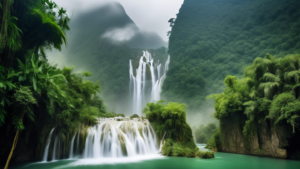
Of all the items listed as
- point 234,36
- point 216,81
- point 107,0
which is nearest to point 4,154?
point 216,81

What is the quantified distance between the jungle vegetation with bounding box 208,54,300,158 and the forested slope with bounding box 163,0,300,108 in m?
21.4

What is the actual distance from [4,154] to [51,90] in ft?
12.1

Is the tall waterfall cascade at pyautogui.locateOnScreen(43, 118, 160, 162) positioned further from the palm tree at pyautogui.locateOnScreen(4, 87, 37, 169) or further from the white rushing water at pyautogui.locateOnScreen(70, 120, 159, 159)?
the palm tree at pyautogui.locateOnScreen(4, 87, 37, 169)

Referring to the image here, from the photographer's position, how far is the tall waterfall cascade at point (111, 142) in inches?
406

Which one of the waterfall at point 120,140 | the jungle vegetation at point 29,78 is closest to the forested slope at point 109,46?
the waterfall at point 120,140

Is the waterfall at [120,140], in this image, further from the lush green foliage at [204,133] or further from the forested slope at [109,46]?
the forested slope at [109,46]

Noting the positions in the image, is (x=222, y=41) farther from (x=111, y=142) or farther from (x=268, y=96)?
(x=111, y=142)

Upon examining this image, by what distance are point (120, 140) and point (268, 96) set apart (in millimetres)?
8424

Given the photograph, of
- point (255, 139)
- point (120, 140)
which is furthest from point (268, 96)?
point (120, 140)

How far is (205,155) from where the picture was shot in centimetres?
1070

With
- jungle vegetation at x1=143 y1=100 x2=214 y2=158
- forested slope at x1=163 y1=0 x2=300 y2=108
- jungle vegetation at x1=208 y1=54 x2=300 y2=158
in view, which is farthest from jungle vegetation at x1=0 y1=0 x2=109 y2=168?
forested slope at x1=163 y1=0 x2=300 y2=108

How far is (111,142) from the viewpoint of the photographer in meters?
11.0

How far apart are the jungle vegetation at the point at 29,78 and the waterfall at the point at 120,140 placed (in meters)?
1.62

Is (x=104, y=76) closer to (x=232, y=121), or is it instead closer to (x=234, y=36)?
(x=234, y=36)
